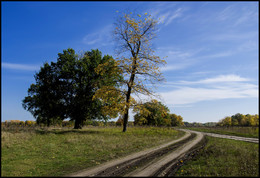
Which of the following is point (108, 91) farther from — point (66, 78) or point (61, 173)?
point (61, 173)

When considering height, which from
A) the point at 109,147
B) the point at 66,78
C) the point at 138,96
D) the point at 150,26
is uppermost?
the point at 150,26

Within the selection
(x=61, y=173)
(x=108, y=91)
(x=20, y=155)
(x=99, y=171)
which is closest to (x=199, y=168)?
(x=99, y=171)

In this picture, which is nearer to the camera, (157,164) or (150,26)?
(157,164)

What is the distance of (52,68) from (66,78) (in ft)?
8.81

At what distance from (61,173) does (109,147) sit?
7.01 metres

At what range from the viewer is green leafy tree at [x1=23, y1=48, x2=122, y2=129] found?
25.8 m

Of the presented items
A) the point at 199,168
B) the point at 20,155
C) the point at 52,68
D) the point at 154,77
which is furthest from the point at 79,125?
the point at 199,168

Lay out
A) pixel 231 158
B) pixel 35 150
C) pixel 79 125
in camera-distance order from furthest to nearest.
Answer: pixel 79 125, pixel 35 150, pixel 231 158

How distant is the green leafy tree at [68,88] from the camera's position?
25750 mm

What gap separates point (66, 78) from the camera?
26.7 meters

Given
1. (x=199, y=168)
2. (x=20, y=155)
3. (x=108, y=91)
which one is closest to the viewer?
(x=199, y=168)

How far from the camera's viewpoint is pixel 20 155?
1126 centimetres

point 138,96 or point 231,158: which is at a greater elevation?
point 138,96

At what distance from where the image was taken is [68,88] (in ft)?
87.0
